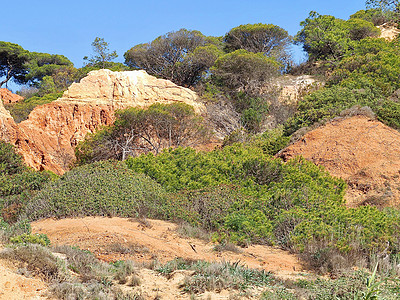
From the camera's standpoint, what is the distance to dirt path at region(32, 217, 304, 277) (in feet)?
23.3

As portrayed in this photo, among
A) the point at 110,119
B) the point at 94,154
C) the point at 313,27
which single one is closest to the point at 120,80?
the point at 110,119

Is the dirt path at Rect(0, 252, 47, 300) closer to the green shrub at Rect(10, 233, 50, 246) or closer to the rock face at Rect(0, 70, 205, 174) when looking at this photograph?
the green shrub at Rect(10, 233, 50, 246)

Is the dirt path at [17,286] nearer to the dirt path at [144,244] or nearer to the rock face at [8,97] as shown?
the dirt path at [144,244]

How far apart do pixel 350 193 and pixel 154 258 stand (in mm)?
7876

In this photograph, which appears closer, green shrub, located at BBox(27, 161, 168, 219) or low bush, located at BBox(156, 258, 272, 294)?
low bush, located at BBox(156, 258, 272, 294)

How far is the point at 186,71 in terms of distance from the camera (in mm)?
Answer: 32938

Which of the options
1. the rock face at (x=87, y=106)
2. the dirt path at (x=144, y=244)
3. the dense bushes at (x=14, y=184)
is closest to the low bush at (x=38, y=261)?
the dirt path at (x=144, y=244)

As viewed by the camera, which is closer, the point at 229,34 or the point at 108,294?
the point at 108,294

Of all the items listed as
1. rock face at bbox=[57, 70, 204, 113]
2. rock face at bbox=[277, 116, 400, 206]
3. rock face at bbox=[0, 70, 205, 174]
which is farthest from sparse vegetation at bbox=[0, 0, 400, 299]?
rock face at bbox=[57, 70, 204, 113]

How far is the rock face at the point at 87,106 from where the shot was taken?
23.4 metres

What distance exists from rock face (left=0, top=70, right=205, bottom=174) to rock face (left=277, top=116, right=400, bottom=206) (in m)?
11.1

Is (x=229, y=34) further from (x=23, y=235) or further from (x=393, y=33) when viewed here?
(x=23, y=235)

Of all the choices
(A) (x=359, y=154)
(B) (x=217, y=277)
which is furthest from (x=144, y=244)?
(A) (x=359, y=154)

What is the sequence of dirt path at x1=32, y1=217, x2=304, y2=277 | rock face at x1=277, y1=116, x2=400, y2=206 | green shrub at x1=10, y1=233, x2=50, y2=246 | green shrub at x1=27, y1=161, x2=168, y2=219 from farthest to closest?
rock face at x1=277, y1=116, x2=400, y2=206
green shrub at x1=27, y1=161, x2=168, y2=219
dirt path at x1=32, y1=217, x2=304, y2=277
green shrub at x1=10, y1=233, x2=50, y2=246
